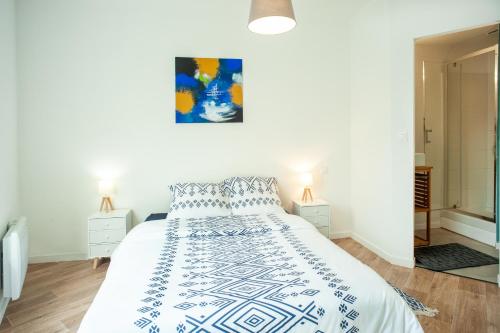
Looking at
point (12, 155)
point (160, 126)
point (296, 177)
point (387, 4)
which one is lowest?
point (296, 177)

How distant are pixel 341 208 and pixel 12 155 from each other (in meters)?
3.76

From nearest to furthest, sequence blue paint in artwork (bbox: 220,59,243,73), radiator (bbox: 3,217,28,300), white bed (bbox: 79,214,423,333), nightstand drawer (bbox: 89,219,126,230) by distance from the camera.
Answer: white bed (bbox: 79,214,423,333) < radiator (bbox: 3,217,28,300) < nightstand drawer (bbox: 89,219,126,230) < blue paint in artwork (bbox: 220,59,243,73)

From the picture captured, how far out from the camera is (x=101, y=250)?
3.20 metres

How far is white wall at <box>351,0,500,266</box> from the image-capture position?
9.70ft

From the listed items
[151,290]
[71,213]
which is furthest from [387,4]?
[71,213]

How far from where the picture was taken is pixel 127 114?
3512 millimetres

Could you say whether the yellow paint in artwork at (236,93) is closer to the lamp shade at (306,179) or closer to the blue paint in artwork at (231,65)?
the blue paint in artwork at (231,65)

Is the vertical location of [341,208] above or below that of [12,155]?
below

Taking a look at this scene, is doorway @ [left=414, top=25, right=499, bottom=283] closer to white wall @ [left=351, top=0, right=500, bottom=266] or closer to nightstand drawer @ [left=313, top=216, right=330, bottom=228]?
white wall @ [left=351, top=0, right=500, bottom=266]

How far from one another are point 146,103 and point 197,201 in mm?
1272

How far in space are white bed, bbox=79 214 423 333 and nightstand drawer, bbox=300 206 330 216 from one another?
47.1 inches

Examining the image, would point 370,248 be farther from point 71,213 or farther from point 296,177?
point 71,213

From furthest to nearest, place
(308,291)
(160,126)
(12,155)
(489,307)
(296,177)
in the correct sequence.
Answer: (296,177) → (160,126) → (12,155) → (489,307) → (308,291)

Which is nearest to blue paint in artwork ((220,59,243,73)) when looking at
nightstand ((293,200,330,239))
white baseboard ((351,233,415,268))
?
nightstand ((293,200,330,239))
